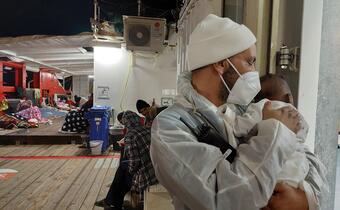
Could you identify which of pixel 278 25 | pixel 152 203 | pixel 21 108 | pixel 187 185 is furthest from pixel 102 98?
pixel 187 185

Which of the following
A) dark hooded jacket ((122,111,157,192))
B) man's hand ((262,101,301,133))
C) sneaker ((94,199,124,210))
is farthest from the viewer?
sneaker ((94,199,124,210))

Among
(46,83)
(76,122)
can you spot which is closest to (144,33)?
(76,122)

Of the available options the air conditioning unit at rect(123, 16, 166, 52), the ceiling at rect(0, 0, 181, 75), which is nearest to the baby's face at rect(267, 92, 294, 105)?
the ceiling at rect(0, 0, 181, 75)

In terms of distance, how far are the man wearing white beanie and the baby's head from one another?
0.76 feet

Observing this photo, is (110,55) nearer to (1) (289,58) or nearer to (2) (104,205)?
(2) (104,205)

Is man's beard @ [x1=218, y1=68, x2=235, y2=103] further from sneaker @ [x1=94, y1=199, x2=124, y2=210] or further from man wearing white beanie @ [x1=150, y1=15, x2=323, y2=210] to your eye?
sneaker @ [x1=94, y1=199, x2=124, y2=210]

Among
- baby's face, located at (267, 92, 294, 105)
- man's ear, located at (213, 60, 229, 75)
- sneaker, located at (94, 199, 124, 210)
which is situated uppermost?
man's ear, located at (213, 60, 229, 75)

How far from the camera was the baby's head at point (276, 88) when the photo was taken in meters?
1.27

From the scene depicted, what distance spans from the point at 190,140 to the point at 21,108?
9.84 m

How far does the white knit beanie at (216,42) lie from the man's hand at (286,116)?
0.24 meters

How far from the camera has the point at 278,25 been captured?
4.72 feet

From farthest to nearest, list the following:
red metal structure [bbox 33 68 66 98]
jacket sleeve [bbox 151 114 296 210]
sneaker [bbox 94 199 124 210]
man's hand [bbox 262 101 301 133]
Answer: red metal structure [bbox 33 68 66 98]
sneaker [bbox 94 199 124 210]
man's hand [bbox 262 101 301 133]
jacket sleeve [bbox 151 114 296 210]

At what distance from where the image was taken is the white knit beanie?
996 mm

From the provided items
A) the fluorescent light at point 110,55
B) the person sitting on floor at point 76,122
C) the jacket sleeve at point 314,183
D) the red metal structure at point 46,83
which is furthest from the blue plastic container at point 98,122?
the red metal structure at point 46,83
